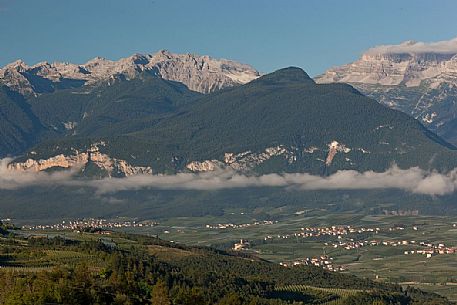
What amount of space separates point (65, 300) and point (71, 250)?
Answer: 68613mm

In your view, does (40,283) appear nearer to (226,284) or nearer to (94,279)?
(94,279)

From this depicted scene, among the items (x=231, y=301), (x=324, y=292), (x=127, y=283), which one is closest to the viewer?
(x=127, y=283)

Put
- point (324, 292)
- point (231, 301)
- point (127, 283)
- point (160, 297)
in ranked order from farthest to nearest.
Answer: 1. point (324, 292)
2. point (231, 301)
3. point (127, 283)
4. point (160, 297)

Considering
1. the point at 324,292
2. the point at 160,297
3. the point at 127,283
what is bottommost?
the point at 324,292

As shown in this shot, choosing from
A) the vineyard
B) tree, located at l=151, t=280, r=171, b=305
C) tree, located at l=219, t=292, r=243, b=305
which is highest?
tree, located at l=151, t=280, r=171, b=305

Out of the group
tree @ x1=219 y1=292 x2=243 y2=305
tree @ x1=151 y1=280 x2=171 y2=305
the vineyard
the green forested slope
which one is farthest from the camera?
the vineyard

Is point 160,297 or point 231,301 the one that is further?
point 231,301

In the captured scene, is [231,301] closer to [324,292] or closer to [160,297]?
[160,297]

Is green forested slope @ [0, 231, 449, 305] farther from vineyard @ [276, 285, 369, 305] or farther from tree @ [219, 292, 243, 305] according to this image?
vineyard @ [276, 285, 369, 305]

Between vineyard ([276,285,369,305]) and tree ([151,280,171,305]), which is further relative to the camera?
vineyard ([276,285,369,305])

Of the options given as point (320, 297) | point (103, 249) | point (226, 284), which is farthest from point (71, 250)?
point (320, 297)

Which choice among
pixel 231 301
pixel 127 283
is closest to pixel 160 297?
pixel 127 283

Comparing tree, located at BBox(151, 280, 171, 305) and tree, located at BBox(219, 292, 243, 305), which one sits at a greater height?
tree, located at BBox(151, 280, 171, 305)

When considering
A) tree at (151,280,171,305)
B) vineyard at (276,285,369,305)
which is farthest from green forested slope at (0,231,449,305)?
vineyard at (276,285,369,305)
